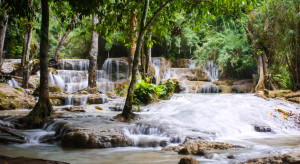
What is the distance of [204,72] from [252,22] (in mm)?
6933

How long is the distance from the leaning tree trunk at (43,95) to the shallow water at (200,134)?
509mm

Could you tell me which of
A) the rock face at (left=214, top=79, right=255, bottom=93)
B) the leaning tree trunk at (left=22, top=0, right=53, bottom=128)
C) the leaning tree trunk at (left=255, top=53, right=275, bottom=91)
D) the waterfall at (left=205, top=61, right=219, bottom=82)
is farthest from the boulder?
the leaning tree trunk at (left=22, top=0, right=53, bottom=128)

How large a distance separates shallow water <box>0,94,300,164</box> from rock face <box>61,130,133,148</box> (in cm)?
21

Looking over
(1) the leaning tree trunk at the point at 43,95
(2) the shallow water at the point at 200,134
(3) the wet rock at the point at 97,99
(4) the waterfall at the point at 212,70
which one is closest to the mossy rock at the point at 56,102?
(3) the wet rock at the point at 97,99

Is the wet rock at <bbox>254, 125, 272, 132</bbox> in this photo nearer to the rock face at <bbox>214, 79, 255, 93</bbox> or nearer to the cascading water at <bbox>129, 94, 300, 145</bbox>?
the cascading water at <bbox>129, 94, 300, 145</bbox>

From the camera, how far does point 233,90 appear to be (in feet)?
55.4

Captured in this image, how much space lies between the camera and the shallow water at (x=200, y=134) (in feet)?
13.1

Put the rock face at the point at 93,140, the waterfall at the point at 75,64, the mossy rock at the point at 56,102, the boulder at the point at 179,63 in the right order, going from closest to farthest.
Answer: the rock face at the point at 93,140, the mossy rock at the point at 56,102, the waterfall at the point at 75,64, the boulder at the point at 179,63

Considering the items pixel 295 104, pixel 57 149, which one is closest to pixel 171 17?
pixel 57 149

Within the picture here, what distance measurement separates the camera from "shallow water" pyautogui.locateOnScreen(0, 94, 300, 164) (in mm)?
3997

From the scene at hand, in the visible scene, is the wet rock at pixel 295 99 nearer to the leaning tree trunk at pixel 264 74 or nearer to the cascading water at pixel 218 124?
the cascading water at pixel 218 124

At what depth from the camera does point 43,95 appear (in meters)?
6.73

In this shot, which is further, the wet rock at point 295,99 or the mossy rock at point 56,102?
the mossy rock at point 56,102

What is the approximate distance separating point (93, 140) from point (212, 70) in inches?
680
